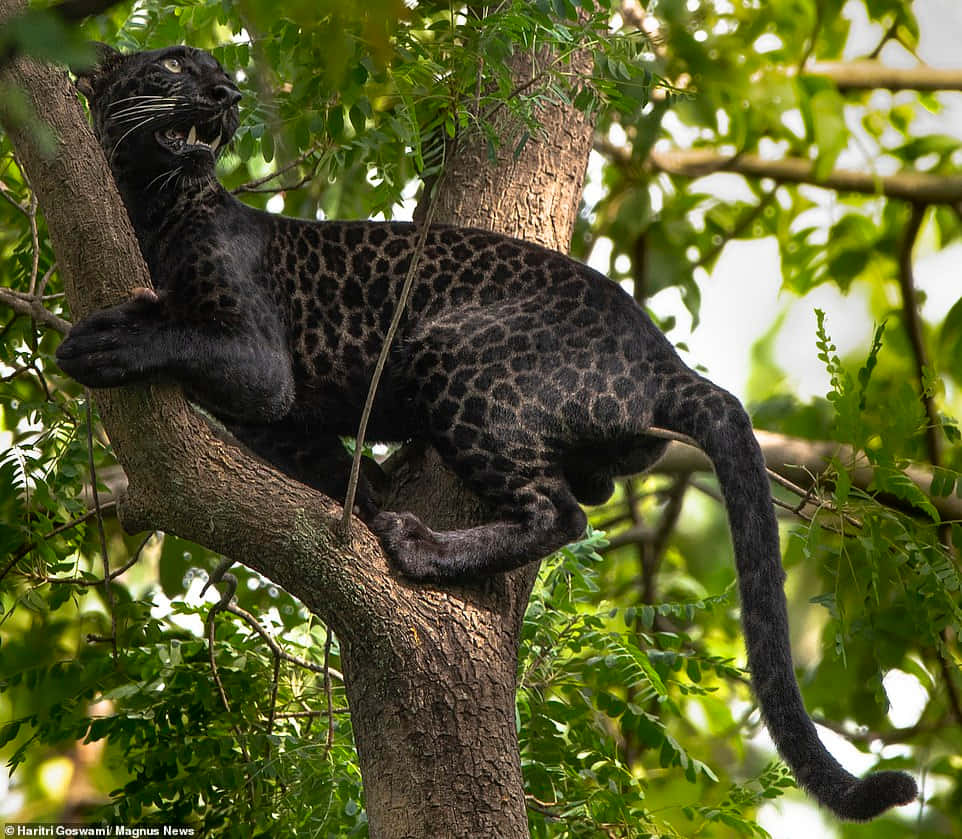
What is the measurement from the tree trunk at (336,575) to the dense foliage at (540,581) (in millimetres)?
433

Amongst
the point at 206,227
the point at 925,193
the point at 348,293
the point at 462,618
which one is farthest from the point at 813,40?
the point at 462,618

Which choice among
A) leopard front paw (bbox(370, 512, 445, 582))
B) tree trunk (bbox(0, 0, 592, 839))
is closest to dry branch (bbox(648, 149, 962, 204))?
leopard front paw (bbox(370, 512, 445, 582))

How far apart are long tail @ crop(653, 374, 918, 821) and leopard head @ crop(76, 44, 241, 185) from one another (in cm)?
166

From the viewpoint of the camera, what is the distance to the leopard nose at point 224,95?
3.69 meters

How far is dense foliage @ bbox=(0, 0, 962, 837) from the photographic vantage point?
353 centimetres

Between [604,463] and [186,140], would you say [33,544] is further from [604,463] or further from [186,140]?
[604,463]

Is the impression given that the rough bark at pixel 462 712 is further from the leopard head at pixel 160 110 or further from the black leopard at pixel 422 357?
the leopard head at pixel 160 110

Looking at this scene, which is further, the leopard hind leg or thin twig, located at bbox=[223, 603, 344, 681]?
thin twig, located at bbox=[223, 603, 344, 681]

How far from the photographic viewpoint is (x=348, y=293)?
4.05 meters

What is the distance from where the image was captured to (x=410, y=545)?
3.43 meters

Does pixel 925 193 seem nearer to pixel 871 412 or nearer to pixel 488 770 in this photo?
pixel 871 412

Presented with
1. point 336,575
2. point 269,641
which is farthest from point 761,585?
point 269,641

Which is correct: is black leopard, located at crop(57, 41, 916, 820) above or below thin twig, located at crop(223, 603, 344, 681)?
above

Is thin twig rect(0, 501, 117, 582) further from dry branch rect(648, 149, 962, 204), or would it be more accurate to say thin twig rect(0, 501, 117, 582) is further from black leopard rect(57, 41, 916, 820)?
dry branch rect(648, 149, 962, 204)
